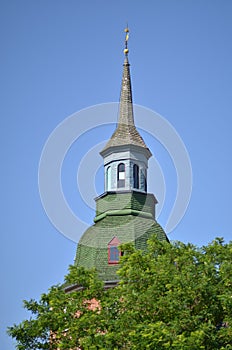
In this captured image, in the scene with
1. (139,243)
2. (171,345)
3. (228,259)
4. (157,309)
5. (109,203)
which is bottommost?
(171,345)

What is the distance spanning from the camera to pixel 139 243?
48.1 metres

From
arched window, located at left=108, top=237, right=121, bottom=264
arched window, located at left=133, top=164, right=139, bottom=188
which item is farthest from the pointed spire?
arched window, located at left=108, top=237, right=121, bottom=264

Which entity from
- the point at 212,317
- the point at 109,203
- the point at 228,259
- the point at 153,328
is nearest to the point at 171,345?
the point at 153,328

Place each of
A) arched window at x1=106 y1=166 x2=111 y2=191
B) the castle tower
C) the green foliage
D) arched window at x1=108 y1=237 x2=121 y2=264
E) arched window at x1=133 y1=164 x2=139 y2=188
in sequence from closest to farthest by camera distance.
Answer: the green foliage, arched window at x1=108 y1=237 x2=121 y2=264, the castle tower, arched window at x1=133 y1=164 x2=139 y2=188, arched window at x1=106 y1=166 x2=111 y2=191

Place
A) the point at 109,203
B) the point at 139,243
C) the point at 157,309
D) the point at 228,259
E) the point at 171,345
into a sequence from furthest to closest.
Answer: the point at 109,203 → the point at 139,243 → the point at 228,259 → the point at 157,309 → the point at 171,345

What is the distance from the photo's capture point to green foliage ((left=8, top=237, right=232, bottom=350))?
99.2 ft

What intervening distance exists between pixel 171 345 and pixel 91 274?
7.39m

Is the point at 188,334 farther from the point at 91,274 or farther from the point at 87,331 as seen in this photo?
the point at 91,274

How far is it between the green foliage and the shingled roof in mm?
20474

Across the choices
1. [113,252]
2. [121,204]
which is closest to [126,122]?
[121,204]

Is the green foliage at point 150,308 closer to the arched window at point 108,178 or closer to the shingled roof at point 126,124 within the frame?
the arched window at point 108,178

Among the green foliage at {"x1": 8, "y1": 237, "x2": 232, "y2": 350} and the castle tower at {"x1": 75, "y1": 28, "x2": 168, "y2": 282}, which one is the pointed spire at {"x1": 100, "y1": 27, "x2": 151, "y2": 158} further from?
the green foliage at {"x1": 8, "y1": 237, "x2": 232, "y2": 350}

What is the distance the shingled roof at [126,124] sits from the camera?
183 feet

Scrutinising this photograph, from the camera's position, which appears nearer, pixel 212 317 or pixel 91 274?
pixel 212 317
